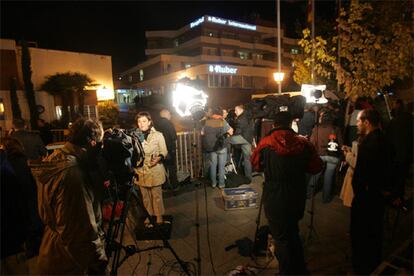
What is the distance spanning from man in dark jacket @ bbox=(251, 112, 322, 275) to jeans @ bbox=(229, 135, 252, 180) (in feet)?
12.9

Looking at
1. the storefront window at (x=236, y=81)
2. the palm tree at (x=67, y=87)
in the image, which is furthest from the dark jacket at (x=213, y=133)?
the storefront window at (x=236, y=81)

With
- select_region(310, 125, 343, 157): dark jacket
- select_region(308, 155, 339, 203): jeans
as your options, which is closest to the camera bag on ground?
select_region(308, 155, 339, 203): jeans

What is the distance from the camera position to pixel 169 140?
20.2ft

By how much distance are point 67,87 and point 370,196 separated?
871 inches

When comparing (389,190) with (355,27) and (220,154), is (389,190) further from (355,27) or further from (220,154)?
(355,27)

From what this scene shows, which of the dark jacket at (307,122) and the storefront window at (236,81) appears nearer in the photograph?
the dark jacket at (307,122)

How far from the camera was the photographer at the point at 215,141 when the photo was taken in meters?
6.26

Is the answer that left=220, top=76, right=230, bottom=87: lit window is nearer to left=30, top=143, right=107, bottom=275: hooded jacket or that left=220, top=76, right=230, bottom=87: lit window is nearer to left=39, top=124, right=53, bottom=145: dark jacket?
left=39, top=124, right=53, bottom=145: dark jacket

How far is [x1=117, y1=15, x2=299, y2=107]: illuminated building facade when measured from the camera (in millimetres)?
29656

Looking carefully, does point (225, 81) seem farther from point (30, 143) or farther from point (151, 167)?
point (151, 167)

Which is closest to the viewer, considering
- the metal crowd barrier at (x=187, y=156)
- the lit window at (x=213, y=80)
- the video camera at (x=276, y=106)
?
the video camera at (x=276, y=106)

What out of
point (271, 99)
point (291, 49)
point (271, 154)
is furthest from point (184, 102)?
point (291, 49)

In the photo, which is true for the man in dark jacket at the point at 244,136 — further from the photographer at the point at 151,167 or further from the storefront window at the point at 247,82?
the storefront window at the point at 247,82

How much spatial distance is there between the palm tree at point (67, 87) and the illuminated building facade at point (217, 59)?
34.0 ft
